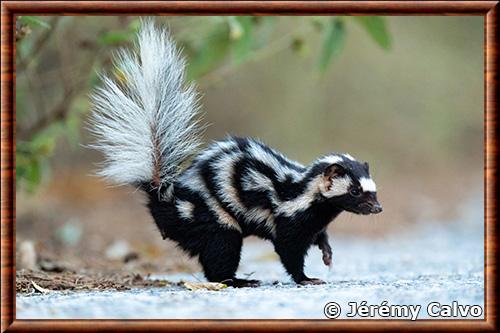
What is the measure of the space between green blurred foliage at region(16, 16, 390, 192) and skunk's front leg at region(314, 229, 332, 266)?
1.95 metres

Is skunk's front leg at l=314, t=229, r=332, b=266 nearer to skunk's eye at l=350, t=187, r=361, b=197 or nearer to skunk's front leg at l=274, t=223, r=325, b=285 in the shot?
skunk's front leg at l=274, t=223, r=325, b=285

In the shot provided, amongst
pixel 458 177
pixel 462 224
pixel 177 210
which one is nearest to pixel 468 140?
pixel 458 177

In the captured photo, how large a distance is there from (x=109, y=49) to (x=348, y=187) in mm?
3554

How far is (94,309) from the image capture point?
405 centimetres

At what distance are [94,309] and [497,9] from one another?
9.36 feet

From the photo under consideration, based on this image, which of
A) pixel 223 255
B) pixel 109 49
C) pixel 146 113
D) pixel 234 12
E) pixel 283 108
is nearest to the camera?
pixel 234 12

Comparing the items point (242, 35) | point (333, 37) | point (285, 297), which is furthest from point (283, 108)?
point (285, 297)

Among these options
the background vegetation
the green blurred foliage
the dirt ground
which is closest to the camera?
the dirt ground

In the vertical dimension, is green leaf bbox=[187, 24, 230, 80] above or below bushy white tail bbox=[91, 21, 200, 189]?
above

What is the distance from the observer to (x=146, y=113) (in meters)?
5.22

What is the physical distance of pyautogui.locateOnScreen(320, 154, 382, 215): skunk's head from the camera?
17.5 feet

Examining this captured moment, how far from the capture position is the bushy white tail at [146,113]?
514cm

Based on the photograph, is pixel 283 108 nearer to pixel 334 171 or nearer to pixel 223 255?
pixel 334 171

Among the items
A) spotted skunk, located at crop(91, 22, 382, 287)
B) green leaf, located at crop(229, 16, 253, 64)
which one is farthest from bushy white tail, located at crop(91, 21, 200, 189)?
green leaf, located at crop(229, 16, 253, 64)
